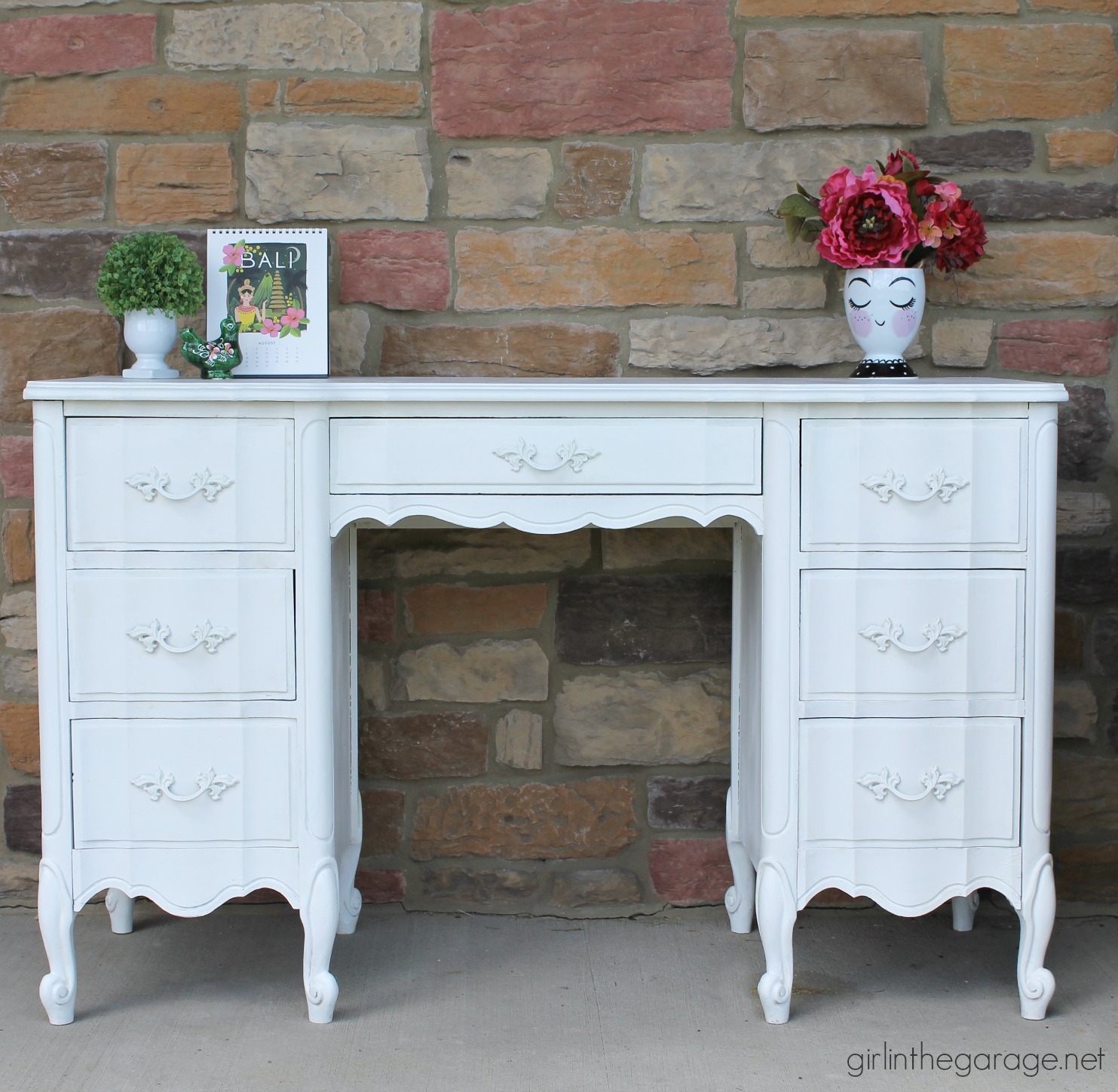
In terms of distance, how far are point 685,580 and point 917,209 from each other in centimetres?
78

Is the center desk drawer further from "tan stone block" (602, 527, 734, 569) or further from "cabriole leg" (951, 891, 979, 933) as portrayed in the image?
"cabriole leg" (951, 891, 979, 933)

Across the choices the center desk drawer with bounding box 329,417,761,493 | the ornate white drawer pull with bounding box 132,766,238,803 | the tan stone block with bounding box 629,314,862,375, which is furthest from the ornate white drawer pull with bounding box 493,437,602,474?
the ornate white drawer pull with bounding box 132,766,238,803

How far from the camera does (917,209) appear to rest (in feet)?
7.25

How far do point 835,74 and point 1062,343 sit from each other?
0.65m

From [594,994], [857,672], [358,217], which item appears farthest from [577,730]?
[358,217]

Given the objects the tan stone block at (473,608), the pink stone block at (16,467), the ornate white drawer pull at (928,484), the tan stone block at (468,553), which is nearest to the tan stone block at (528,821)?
the tan stone block at (473,608)

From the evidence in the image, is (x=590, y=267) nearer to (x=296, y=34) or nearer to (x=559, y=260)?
(x=559, y=260)

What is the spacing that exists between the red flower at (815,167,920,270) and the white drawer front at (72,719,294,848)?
120 centimetres

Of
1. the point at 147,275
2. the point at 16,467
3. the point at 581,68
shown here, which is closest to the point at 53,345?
the point at 16,467

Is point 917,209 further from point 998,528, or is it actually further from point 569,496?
point 569,496

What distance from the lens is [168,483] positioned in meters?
1.85

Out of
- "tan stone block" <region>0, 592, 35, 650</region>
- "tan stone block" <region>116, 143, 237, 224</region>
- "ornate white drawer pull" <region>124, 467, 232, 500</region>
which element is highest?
"tan stone block" <region>116, 143, 237, 224</region>

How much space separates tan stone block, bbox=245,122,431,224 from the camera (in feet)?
7.54

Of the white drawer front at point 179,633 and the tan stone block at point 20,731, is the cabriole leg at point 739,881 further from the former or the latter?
the tan stone block at point 20,731
